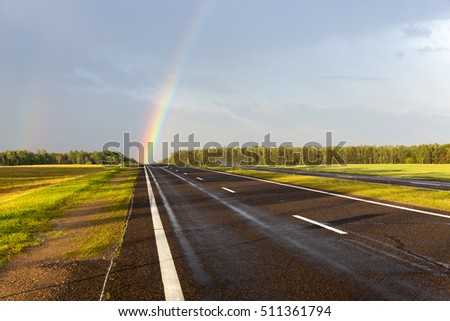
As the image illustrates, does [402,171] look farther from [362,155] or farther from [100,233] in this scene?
[362,155]

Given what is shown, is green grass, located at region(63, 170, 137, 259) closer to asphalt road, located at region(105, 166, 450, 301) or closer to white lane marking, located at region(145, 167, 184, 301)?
asphalt road, located at region(105, 166, 450, 301)

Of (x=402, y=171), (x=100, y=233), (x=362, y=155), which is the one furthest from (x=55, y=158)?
(x=100, y=233)

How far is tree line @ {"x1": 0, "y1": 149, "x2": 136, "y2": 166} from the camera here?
147 m

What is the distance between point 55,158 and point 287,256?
18776 cm

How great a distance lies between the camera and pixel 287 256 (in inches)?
231

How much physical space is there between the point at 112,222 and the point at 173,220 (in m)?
1.67

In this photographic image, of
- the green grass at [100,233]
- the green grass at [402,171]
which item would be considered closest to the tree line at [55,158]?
the green grass at [402,171]

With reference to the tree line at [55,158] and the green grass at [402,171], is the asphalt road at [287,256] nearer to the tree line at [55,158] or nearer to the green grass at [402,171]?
the green grass at [402,171]

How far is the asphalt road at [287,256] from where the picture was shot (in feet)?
14.2

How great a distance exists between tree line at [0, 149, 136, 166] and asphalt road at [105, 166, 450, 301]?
12489 centimetres

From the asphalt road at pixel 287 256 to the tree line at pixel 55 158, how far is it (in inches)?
4917

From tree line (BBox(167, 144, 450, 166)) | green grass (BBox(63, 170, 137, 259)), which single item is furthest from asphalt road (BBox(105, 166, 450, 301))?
tree line (BBox(167, 144, 450, 166))
